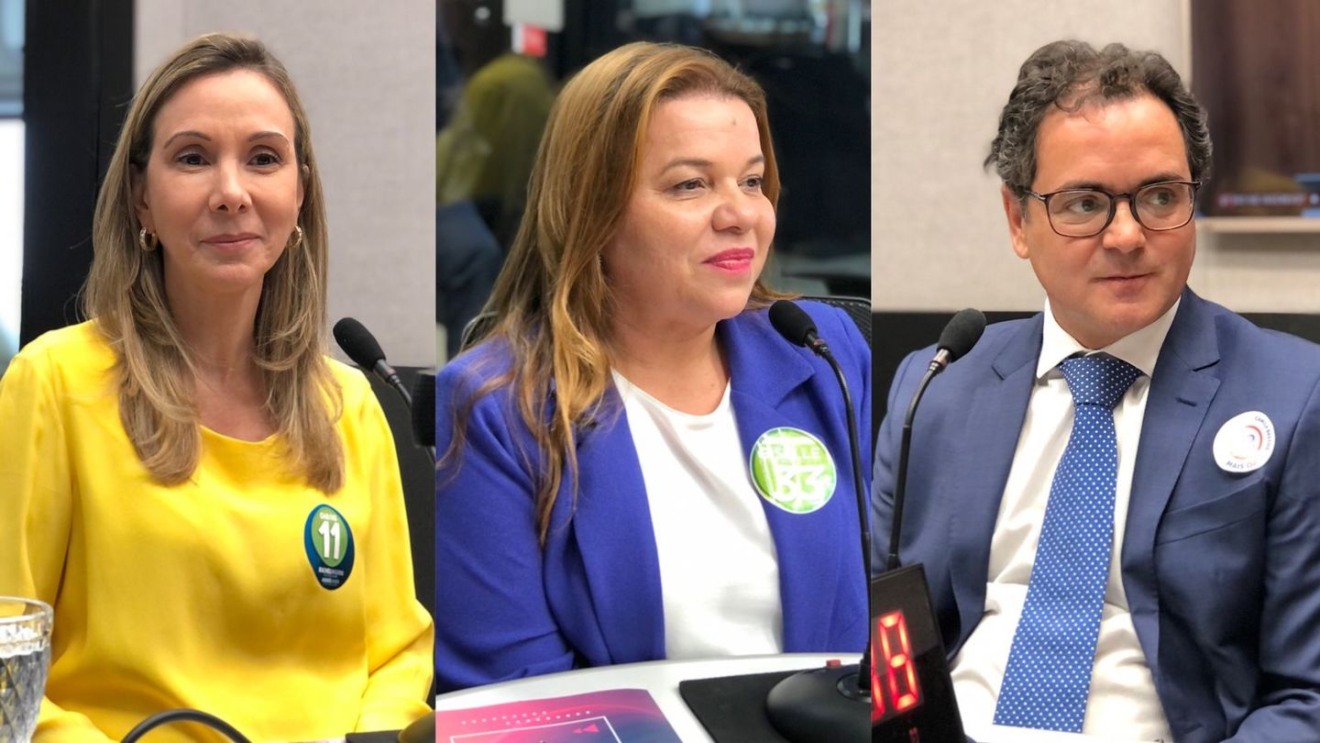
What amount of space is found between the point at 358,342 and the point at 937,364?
63cm

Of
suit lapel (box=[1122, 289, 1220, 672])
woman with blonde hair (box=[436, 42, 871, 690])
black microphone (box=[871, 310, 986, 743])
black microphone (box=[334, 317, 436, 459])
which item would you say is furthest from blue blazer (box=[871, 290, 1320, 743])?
woman with blonde hair (box=[436, 42, 871, 690])

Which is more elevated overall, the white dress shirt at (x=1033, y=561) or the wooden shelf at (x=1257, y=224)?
the wooden shelf at (x=1257, y=224)

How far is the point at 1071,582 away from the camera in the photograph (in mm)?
1858

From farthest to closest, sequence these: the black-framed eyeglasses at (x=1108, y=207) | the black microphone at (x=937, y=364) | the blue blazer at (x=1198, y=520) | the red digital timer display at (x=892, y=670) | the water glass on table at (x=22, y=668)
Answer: the black-framed eyeglasses at (x=1108, y=207), the blue blazer at (x=1198, y=520), the black microphone at (x=937, y=364), the water glass on table at (x=22, y=668), the red digital timer display at (x=892, y=670)

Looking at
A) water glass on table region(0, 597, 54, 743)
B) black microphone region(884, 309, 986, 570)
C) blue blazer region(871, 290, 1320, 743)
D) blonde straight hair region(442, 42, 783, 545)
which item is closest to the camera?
blonde straight hair region(442, 42, 783, 545)

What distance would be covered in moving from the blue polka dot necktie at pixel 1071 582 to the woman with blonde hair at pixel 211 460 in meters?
0.91

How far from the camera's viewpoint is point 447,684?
2.80 feet

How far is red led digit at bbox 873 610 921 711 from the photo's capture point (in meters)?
1.04

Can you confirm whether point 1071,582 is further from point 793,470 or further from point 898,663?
point 793,470

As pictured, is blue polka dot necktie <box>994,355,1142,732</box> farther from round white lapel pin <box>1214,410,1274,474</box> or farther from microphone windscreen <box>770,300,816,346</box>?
microphone windscreen <box>770,300,816,346</box>

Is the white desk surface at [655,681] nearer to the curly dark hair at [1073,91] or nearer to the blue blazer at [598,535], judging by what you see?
the blue blazer at [598,535]

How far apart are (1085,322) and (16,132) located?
4.76 ft

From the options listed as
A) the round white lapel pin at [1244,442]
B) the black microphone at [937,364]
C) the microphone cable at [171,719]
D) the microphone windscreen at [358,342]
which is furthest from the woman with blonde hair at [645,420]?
the round white lapel pin at [1244,442]

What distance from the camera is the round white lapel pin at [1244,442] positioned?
1821 millimetres
